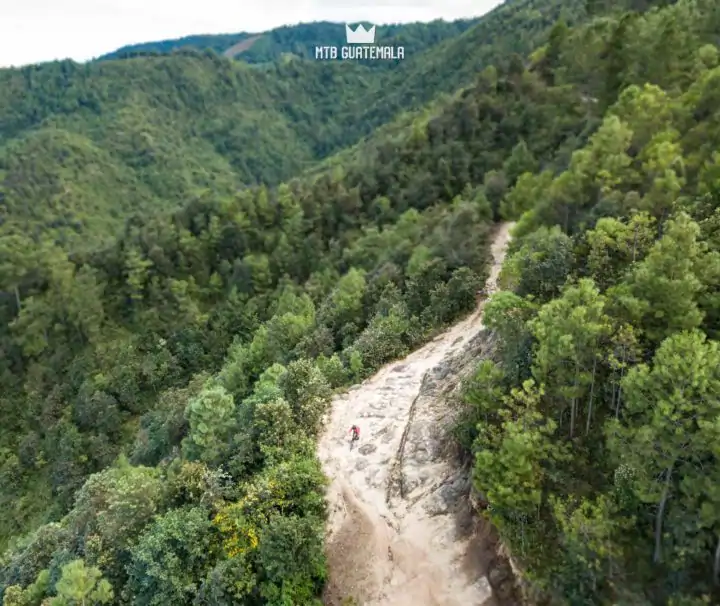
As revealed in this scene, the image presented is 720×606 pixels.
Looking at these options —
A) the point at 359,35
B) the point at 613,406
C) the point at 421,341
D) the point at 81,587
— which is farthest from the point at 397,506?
the point at 359,35

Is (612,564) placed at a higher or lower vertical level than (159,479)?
higher

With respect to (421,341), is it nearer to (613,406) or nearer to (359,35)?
(613,406)

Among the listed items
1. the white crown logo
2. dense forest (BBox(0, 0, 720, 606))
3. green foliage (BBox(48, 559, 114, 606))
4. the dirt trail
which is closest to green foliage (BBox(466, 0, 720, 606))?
dense forest (BBox(0, 0, 720, 606))

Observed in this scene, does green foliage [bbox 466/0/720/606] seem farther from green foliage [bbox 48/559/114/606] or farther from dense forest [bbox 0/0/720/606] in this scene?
green foliage [bbox 48/559/114/606]

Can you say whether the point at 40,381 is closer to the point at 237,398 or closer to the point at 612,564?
the point at 237,398

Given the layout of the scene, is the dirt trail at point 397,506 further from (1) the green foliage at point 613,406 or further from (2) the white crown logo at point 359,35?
(2) the white crown logo at point 359,35

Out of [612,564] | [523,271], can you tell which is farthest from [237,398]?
[612,564]
